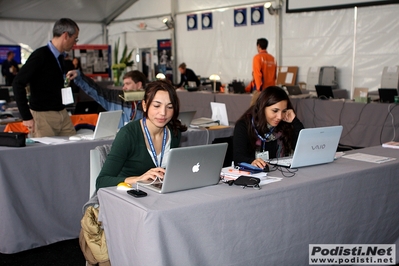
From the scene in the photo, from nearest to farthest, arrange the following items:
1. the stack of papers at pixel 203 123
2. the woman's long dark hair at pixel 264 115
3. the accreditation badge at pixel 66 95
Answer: the woman's long dark hair at pixel 264 115 < the accreditation badge at pixel 66 95 < the stack of papers at pixel 203 123

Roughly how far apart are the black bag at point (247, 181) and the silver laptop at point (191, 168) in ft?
0.34

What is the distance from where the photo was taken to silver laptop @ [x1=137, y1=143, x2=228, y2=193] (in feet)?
6.73

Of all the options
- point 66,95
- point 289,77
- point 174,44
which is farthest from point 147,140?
point 174,44

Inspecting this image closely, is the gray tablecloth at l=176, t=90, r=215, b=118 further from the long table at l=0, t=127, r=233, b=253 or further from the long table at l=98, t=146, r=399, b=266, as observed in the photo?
the long table at l=98, t=146, r=399, b=266

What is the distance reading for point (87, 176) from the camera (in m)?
3.66

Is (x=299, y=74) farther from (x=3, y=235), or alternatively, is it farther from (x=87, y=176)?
(x=3, y=235)

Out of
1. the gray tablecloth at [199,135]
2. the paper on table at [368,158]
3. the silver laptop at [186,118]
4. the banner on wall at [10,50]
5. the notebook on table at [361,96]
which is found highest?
the banner on wall at [10,50]

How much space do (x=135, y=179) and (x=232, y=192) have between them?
0.47 m

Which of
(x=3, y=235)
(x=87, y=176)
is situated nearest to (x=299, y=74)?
(x=87, y=176)

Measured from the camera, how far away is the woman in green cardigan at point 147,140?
97.9 inches

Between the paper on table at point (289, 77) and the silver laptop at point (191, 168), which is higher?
the paper on table at point (289, 77)

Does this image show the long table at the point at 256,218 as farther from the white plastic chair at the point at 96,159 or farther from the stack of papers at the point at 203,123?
the stack of papers at the point at 203,123

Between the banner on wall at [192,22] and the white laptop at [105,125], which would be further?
the banner on wall at [192,22]

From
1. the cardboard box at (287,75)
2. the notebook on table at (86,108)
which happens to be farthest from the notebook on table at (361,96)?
the notebook on table at (86,108)
